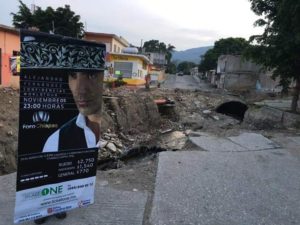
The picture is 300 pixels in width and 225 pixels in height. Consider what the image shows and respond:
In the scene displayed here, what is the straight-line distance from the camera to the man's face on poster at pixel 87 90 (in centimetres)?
347

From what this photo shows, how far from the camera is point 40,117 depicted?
3.31m

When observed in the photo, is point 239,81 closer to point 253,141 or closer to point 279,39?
point 279,39

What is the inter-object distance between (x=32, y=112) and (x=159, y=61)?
9648 centimetres

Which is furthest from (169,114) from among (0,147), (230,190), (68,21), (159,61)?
(159,61)

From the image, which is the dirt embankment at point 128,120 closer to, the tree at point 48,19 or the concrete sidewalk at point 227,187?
the concrete sidewalk at point 227,187

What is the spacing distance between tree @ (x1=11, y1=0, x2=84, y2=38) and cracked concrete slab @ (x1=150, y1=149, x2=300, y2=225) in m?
34.6

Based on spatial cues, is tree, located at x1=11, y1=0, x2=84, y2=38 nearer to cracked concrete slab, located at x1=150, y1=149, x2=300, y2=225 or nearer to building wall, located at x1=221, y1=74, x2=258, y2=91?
building wall, located at x1=221, y1=74, x2=258, y2=91

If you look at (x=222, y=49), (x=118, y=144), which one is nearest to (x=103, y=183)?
(x=118, y=144)

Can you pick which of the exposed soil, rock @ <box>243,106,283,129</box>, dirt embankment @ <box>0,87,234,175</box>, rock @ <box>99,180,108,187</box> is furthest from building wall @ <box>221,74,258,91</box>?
rock @ <box>99,180,108,187</box>

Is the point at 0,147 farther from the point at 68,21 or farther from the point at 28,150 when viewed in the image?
the point at 68,21

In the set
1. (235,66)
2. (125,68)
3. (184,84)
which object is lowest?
(184,84)

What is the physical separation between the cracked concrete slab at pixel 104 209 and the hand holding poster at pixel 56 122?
7.7 inches

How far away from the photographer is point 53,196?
360cm

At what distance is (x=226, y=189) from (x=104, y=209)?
1.85 meters
